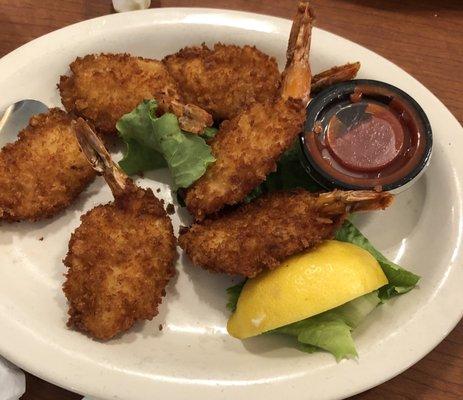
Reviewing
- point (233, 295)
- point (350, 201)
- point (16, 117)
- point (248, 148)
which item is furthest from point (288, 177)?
point (16, 117)

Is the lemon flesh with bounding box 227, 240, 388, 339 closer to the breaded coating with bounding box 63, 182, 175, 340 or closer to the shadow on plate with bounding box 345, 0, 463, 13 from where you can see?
the breaded coating with bounding box 63, 182, 175, 340

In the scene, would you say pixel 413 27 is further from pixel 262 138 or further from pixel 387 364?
pixel 387 364

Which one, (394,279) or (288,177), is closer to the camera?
(394,279)

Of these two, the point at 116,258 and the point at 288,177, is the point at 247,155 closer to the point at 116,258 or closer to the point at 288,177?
the point at 288,177

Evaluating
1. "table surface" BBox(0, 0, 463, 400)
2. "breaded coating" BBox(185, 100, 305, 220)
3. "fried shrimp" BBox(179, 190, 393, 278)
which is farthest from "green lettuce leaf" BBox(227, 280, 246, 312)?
"table surface" BBox(0, 0, 463, 400)

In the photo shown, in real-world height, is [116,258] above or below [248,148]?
below

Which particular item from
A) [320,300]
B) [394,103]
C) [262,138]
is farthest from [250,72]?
[320,300]
